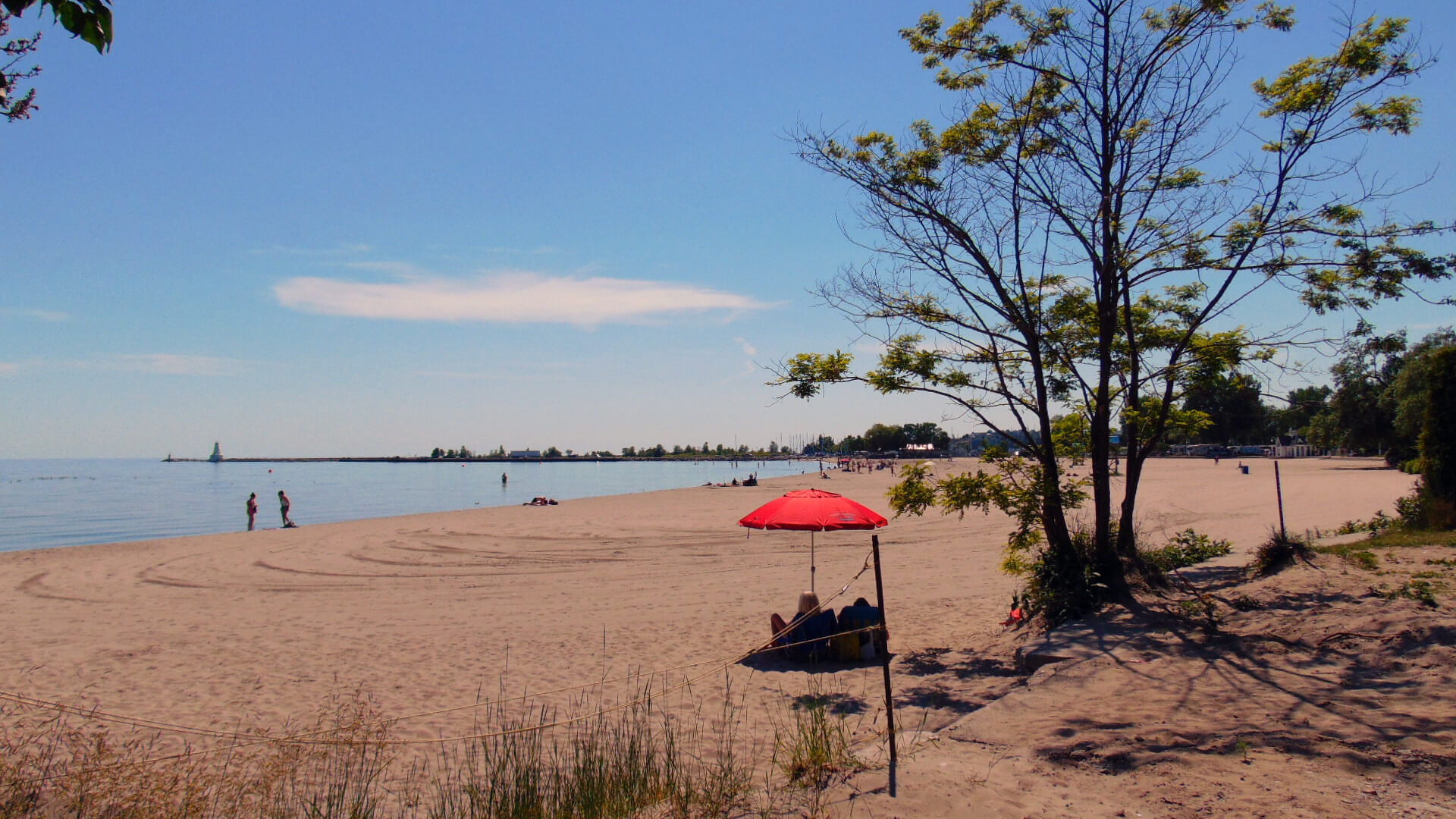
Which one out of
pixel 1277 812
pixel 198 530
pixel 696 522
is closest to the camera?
pixel 1277 812

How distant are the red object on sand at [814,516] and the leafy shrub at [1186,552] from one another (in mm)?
4669

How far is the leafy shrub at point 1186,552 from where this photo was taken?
11.8m

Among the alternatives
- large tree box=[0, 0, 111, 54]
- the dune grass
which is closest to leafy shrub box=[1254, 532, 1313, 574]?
the dune grass

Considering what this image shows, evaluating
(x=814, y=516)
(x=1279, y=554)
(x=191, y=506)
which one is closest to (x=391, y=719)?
(x=814, y=516)

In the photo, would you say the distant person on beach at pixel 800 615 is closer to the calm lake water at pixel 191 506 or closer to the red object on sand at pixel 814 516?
the red object on sand at pixel 814 516

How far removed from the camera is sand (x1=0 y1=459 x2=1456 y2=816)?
4797 millimetres

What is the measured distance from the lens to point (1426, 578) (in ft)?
29.6

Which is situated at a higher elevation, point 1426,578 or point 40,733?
point 1426,578

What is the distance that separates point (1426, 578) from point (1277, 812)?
732 centimetres

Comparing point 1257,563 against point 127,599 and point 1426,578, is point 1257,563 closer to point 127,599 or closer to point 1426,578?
point 1426,578

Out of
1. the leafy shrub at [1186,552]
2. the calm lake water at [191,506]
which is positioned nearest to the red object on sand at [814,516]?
the leafy shrub at [1186,552]

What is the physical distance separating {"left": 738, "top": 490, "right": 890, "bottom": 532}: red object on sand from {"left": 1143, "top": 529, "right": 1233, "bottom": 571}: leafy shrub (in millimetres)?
4669

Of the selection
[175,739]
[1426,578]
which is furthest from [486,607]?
[1426,578]

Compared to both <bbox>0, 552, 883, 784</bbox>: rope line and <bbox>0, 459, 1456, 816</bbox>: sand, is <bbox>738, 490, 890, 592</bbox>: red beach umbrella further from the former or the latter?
<bbox>0, 459, 1456, 816</bbox>: sand
